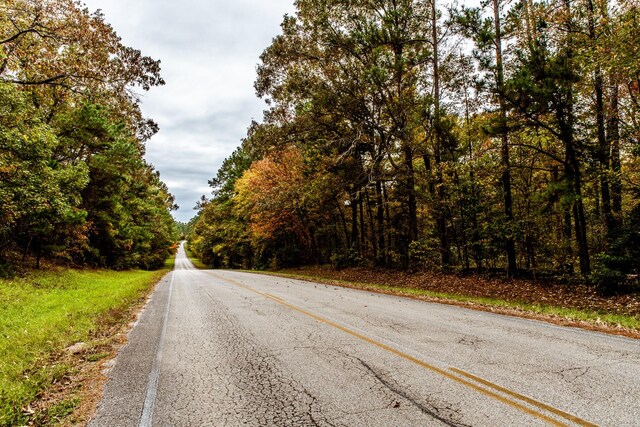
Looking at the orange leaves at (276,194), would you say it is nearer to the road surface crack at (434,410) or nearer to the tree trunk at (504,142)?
the tree trunk at (504,142)

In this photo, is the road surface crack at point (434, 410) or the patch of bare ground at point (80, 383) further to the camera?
the patch of bare ground at point (80, 383)

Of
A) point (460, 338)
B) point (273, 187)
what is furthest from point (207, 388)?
point (273, 187)

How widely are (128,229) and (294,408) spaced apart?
3020 cm

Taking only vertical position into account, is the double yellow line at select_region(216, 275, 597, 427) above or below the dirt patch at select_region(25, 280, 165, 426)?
above

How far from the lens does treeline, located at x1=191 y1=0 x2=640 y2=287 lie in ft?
35.7

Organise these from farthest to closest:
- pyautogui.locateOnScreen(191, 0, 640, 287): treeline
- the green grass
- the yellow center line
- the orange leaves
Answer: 1. the orange leaves
2. pyautogui.locateOnScreen(191, 0, 640, 287): treeline
3. the green grass
4. the yellow center line

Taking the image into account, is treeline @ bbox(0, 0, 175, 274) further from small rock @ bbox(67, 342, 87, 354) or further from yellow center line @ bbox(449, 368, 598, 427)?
yellow center line @ bbox(449, 368, 598, 427)

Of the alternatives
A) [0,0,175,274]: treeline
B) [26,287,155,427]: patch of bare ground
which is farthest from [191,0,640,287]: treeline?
[26,287,155,427]: patch of bare ground

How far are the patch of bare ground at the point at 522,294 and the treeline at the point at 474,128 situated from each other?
82 cm

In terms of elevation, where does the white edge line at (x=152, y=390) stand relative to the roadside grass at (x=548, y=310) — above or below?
above

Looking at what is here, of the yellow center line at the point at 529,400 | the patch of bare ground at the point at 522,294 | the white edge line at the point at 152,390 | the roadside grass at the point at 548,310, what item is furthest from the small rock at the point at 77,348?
the roadside grass at the point at 548,310

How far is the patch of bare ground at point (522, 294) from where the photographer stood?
810cm

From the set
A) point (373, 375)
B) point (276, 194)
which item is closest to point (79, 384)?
point (373, 375)

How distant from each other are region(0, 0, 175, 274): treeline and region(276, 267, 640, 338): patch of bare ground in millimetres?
11070
